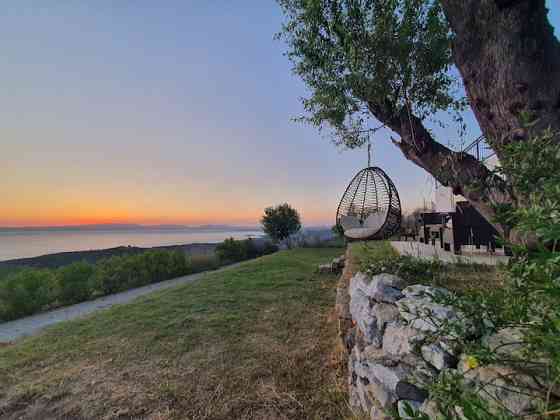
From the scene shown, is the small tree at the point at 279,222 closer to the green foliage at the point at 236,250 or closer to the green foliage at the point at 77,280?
the green foliage at the point at 236,250

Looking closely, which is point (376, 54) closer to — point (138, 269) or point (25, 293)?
point (25, 293)

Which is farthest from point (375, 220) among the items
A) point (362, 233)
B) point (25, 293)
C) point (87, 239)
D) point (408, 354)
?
point (87, 239)

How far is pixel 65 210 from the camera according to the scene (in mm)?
8164

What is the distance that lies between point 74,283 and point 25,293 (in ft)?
2.62

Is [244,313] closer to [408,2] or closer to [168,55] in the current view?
[408,2]

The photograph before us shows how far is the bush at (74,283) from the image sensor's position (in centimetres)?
533

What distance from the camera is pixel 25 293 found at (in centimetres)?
474

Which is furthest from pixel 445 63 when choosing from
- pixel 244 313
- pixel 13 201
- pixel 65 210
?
pixel 65 210

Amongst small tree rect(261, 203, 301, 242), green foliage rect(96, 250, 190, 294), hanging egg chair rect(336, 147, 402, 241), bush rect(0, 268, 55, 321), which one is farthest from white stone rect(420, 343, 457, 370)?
small tree rect(261, 203, 301, 242)

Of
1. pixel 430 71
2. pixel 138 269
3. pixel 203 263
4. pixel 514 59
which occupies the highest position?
pixel 430 71

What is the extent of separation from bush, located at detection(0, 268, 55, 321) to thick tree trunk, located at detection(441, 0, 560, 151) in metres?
6.95

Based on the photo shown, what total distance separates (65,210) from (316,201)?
8.42 metres

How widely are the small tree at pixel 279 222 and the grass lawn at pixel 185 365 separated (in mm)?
8263

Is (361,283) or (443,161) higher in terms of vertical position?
(443,161)
